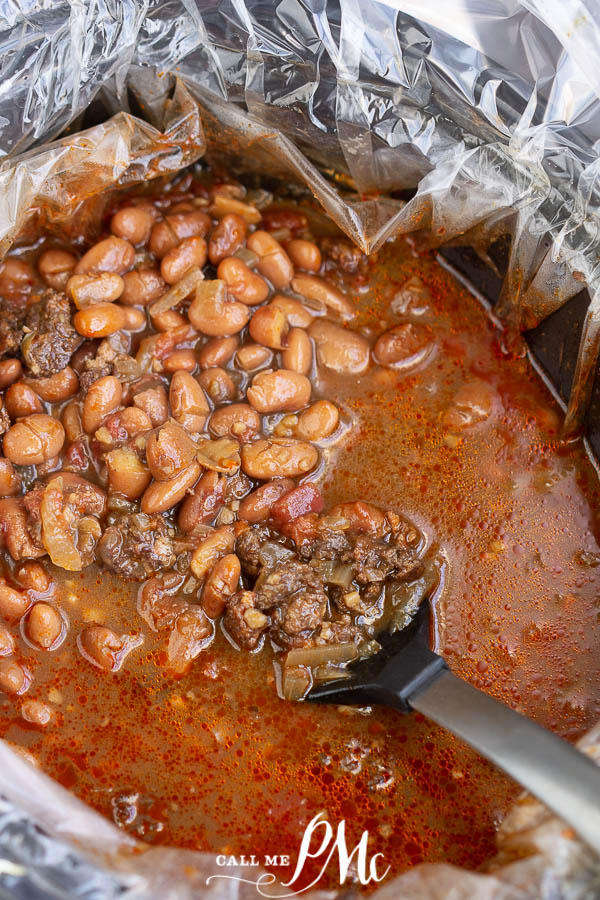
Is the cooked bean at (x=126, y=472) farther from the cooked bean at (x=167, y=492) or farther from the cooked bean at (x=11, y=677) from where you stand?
the cooked bean at (x=11, y=677)

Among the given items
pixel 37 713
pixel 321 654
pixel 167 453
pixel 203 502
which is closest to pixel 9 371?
pixel 167 453


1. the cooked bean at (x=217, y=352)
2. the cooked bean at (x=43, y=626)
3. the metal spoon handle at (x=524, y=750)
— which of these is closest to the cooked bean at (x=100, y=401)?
the cooked bean at (x=217, y=352)

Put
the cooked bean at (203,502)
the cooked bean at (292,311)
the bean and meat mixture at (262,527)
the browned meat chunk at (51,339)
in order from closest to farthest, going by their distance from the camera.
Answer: the bean and meat mixture at (262,527) < the cooked bean at (203,502) < the browned meat chunk at (51,339) < the cooked bean at (292,311)

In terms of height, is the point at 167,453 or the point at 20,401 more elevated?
the point at 167,453

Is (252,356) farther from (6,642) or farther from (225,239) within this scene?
(6,642)

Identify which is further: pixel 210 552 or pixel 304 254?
pixel 304 254

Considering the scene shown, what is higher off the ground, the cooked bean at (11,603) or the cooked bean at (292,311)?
the cooked bean at (292,311)

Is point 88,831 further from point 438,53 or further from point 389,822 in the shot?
point 438,53
